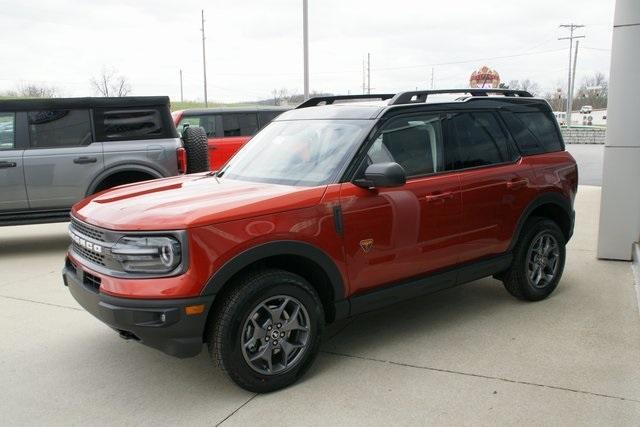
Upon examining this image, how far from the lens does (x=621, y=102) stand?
658 cm

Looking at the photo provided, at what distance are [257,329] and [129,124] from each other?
547cm

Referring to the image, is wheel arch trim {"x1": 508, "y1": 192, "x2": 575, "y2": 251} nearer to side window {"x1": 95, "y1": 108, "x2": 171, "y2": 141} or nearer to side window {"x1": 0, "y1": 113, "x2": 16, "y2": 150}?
side window {"x1": 95, "y1": 108, "x2": 171, "y2": 141}

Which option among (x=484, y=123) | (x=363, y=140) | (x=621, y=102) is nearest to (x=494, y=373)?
(x=363, y=140)

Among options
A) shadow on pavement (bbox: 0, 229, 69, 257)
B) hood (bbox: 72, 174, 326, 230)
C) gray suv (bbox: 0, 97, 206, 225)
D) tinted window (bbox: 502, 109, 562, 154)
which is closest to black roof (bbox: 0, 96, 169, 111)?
gray suv (bbox: 0, 97, 206, 225)

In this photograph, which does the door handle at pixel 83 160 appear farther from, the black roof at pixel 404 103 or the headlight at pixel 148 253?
the headlight at pixel 148 253

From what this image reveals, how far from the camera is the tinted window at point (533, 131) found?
5133 millimetres

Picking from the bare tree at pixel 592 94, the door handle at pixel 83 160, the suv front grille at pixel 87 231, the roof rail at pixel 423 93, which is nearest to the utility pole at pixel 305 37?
the door handle at pixel 83 160

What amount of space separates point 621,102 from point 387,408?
496 centimetres

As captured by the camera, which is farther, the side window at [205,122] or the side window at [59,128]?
the side window at [205,122]

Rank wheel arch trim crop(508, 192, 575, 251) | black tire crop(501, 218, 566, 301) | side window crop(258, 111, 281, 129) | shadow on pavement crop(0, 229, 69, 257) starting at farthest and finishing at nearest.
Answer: side window crop(258, 111, 281, 129) → shadow on pavement crop(0, 229, 69, 257) → black tire crop(501, 218, 566, 301) → wheel arch trim crop(508, 192, 575, 251)

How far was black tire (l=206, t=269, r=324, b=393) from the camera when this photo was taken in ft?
11.1

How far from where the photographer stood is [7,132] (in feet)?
25.0

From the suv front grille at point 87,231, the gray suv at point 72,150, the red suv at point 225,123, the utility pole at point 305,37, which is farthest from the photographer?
the utility pole at point 305,37

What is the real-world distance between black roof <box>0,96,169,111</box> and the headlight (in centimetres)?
524
